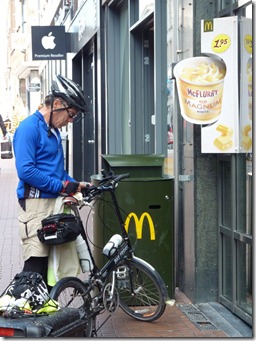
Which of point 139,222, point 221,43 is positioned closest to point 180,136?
point 139,222

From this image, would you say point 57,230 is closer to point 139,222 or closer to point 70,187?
point 70,187

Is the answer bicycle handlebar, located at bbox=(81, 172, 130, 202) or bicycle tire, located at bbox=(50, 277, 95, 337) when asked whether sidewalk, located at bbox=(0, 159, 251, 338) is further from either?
bicycle handlebar, located at bbox=(81, 172, 130, 202)

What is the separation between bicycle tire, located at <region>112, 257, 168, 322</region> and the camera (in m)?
6.04

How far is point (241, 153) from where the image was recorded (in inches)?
247

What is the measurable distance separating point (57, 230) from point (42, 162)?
0.53 metres

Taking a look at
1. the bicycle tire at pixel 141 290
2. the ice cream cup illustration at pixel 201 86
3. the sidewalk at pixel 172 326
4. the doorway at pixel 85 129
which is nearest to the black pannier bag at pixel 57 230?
the bicycle tire at pixel 141 290

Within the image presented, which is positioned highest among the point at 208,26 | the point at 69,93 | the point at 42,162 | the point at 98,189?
the point at 208,26

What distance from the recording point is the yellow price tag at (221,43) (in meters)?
6.21

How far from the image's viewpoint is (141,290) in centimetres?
621

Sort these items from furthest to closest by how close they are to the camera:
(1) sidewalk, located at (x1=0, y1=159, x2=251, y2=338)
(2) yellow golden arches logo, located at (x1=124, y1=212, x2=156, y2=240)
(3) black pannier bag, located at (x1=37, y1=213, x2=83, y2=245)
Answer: (2) yellow golden arches logo, located at (x1=124, y1=212, x2=156, y2=240)
(1) sidewalk, located at (x1=0, y1=159, x2=251, y2=338)
(3) black pannier bag, located at (x1=37, y1=213, x2=83, y2=245)

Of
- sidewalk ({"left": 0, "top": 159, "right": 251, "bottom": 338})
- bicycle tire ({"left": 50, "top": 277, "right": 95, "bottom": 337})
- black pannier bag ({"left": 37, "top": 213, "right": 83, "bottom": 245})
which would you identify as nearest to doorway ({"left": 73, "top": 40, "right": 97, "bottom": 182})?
sidewalk ({"left": 0, "top": 159, "right": 251, "bottom": 338})

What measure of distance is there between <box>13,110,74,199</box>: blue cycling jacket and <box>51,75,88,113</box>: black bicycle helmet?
22 centimetres

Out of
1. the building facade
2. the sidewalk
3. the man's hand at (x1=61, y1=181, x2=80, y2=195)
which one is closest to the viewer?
the man's hand at (x1=61, y1=181, x2=80, y2=195)

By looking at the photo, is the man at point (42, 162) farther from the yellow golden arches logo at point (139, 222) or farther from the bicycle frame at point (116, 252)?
the yellow golden arches logo at point (139, 222)
